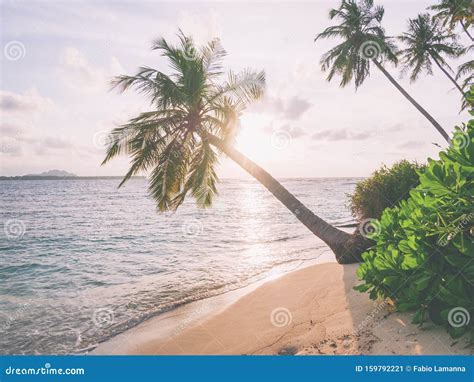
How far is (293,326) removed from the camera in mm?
4902

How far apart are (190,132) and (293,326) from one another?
6.07 meters

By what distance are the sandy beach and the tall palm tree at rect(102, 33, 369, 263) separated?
5.50 feet

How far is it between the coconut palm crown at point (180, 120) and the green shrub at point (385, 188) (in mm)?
5274

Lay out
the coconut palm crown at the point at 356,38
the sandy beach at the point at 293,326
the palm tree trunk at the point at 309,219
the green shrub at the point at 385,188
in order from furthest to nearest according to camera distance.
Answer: the coconut palm crown at the point at 356,38 < the green shrub at the point at 385,188 < the palm tree trunk at the point at 309,219 < the sandy beach at the point at 293,326

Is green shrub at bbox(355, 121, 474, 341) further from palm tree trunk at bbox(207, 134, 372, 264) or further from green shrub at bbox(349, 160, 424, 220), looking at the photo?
green shrub at bbox(349, 160, 424, 220)

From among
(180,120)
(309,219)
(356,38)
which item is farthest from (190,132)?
(356,38)

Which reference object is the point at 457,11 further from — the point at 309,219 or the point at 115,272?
the point at 115,272

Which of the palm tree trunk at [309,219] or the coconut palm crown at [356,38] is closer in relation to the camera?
the palm tree trunk at [309,219]

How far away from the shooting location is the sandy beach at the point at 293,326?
318 centimetres

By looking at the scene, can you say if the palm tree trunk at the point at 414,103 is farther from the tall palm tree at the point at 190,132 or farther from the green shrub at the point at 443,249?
the green shrub at the point at 443,249

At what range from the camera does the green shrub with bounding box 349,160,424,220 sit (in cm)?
1028

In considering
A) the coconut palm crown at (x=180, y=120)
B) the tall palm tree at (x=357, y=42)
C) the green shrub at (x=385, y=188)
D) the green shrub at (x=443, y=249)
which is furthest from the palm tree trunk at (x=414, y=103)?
the green shrub at (x=443, y=249)

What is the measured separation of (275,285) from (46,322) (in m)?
5.54
